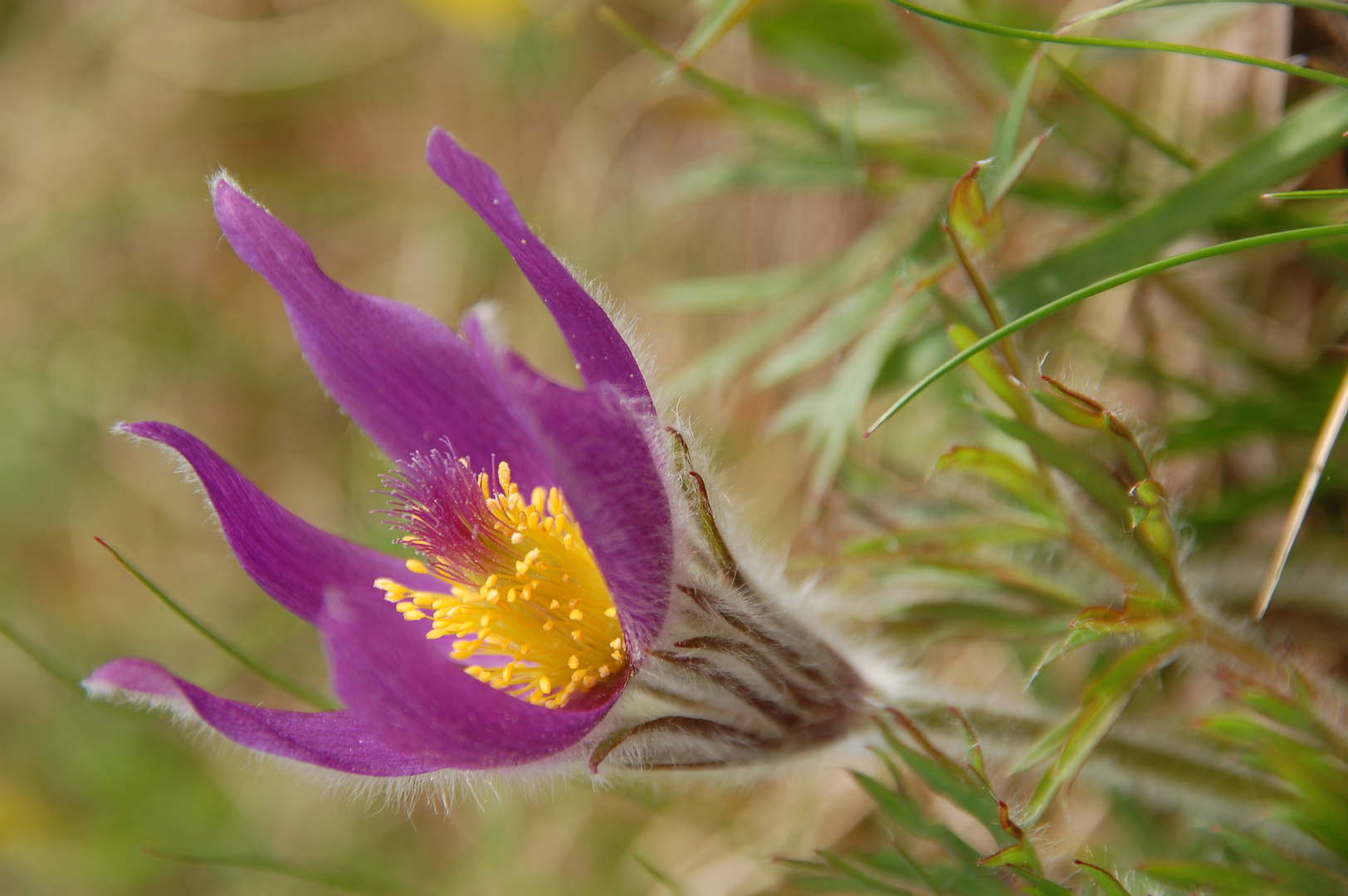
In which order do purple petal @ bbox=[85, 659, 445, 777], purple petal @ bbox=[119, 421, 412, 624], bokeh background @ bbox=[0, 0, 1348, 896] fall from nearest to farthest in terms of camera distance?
purple petal @ bbox=[85, 659, 445, 777] < purple petal @ bbox=[119, 421, 412, 624] < bokeh background @ bbox=[0, 0, 1348, 896]

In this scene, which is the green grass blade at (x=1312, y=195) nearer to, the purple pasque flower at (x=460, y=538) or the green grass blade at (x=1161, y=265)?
the green grass blade at (x=1161, y=265)

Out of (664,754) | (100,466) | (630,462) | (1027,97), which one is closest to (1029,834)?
(664,754)

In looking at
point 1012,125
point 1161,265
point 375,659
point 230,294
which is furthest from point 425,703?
point 230,294

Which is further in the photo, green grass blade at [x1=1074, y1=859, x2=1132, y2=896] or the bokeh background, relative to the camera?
the bokeh background

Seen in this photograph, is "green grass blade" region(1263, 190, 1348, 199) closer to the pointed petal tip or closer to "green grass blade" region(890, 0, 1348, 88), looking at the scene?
"green grass blade" region(890, 0, 1348, 88)

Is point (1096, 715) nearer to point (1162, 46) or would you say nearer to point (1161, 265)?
point (1161, 265)

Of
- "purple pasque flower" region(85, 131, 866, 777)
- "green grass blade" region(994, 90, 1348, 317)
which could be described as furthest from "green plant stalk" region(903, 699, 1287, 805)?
"green grass blade" region(994, 90, 1348, 317)
